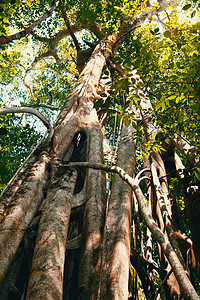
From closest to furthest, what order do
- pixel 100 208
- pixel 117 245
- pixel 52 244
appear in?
1. pixel 52 244
2. pixel 117 245
3. pixel 100 208

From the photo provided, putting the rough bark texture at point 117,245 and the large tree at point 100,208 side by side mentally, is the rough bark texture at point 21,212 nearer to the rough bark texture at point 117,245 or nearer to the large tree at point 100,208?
the large tree at point 100,208

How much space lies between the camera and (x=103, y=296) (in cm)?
165

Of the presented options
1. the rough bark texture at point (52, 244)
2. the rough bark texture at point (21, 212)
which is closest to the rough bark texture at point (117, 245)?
the rough bark texture at point (52, 244)

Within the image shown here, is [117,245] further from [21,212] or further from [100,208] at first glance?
[21,212]

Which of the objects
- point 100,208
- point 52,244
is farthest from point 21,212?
point 100,208

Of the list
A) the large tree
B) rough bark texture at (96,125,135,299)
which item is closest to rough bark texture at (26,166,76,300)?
the large tree

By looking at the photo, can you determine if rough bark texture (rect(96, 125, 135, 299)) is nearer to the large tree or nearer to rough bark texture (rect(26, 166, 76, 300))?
the large tree

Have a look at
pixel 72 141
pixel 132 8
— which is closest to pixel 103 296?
pixel 72 141

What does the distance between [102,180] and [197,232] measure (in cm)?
137

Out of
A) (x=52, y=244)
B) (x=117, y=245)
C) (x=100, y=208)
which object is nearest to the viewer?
(x=52, y=244)

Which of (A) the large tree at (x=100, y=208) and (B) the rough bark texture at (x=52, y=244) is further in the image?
(A) the large tree at (x=100, y=208)

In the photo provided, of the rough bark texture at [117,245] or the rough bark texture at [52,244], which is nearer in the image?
the rough bark texture at [52,244]

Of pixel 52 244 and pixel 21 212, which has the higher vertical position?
pixel 21 212

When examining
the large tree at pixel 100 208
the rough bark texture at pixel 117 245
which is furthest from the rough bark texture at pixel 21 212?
the rough bark texture at pixel 117 245
